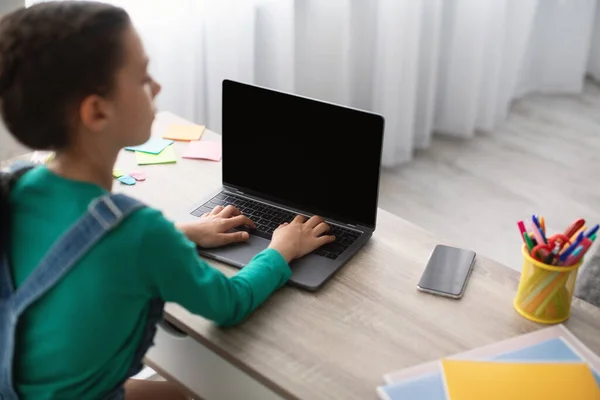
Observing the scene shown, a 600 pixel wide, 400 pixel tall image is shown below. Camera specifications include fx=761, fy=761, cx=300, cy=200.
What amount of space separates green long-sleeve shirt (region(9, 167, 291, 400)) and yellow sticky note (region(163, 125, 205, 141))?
2.15 feet

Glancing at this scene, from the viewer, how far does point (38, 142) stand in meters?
1.03

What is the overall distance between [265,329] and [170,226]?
9.5 inches

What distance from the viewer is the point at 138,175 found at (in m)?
1.58

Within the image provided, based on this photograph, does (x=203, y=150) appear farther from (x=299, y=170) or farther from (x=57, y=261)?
(x=57, y=261)

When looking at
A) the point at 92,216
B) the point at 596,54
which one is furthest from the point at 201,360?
the point at 596,54

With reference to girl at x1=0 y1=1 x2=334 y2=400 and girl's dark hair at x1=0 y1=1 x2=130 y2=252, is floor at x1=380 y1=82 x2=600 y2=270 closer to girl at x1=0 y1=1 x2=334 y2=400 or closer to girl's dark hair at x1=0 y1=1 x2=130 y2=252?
girl at x1=0 y1=1 x2=334 y2=400

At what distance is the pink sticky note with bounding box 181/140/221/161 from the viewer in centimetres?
165

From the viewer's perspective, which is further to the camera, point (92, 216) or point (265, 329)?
point (265, 329)

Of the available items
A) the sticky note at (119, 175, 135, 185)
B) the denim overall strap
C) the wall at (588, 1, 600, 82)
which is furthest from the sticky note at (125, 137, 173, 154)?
the wall at (588, 1, 600, 82)

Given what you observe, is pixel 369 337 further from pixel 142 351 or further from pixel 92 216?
pixel 92 216

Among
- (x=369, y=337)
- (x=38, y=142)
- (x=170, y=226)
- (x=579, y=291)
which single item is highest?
(x=38, y=142)

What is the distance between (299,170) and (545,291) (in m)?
0.50

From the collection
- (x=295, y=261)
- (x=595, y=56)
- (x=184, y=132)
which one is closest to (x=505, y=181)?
(x=595, y=56)

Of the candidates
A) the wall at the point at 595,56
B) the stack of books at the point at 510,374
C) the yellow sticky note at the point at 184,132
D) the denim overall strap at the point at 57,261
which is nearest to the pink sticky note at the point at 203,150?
the yellow sticky note at the point at 184,132
